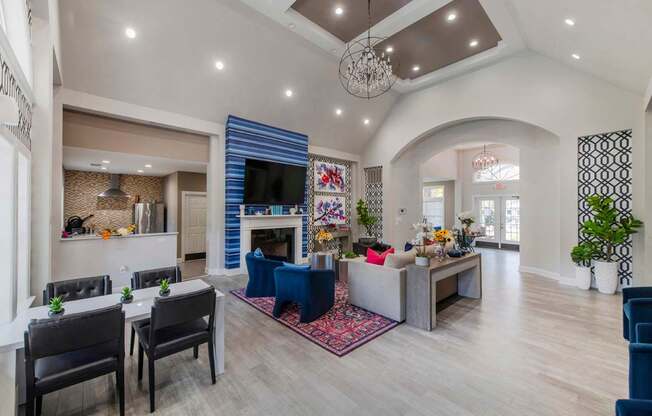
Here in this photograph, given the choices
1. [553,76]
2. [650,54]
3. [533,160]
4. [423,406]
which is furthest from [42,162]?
[533,160]

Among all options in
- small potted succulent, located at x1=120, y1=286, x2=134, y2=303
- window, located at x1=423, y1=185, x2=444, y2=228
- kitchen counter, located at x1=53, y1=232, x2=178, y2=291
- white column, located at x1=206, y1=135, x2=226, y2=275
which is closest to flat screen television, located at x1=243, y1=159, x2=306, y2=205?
white column, located at x1=206, y1=135, x2=226, y2=275

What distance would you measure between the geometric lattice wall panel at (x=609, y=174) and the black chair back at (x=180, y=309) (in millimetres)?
6614

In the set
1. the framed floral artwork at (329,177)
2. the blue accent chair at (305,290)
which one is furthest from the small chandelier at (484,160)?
the blue accent chair at (305,290)

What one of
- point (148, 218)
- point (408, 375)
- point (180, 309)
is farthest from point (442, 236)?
point (148, 218)

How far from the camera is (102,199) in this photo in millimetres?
7398

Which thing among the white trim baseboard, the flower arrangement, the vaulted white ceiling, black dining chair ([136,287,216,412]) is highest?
the vaulted white ceiling

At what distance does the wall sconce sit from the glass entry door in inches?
484

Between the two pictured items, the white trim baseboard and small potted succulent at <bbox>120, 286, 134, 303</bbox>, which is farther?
the white trim baseboard

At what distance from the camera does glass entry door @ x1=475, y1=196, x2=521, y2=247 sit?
10211mm

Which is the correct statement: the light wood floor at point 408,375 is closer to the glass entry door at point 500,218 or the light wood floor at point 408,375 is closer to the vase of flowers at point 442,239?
the vase of flowers at point 442,239

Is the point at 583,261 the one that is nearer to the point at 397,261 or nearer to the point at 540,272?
the point at 540,272

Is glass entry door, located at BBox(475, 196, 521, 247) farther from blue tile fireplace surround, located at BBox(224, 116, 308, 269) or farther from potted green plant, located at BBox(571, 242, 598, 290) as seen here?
blue tile fireplace surround, located at BBox(224, 116, 308, 269)

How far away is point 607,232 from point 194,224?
9.18m

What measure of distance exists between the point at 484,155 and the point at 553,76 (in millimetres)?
5282
